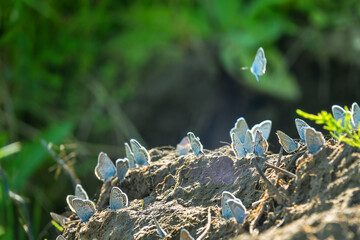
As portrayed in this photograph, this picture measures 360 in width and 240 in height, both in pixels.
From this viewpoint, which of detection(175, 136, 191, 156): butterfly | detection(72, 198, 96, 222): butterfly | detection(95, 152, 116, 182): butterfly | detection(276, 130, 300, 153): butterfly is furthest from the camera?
detection(175, 136, 191, 156): butterfly

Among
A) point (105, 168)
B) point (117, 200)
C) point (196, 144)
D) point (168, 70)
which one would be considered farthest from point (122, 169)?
point (168, 70)

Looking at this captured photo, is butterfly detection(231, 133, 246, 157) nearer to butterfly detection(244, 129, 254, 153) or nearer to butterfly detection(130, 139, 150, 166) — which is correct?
butterfly detection(244, 129, 254, 153)

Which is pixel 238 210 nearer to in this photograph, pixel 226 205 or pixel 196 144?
pixel 226 205

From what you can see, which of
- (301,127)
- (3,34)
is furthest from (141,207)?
(3,34)

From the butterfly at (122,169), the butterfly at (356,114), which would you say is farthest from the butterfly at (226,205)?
the butterfly at (122,169)

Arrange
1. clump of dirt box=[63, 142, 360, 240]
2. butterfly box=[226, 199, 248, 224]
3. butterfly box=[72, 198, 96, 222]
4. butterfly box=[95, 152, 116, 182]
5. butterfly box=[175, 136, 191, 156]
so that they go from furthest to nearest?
butterfly box=[175, 136, 191, 156] → butterfly box=[95, 152, 116, 182] → butterfly box=[72, 198, 96, 222] → butterfly box=[226, 199, 248, 224] → clump of dirt box=[63, 142, 360, 240]

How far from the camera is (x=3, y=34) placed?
15.1 feet

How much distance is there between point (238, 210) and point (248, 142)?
35 centimetres

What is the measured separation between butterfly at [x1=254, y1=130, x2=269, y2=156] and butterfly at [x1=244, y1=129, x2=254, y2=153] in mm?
16

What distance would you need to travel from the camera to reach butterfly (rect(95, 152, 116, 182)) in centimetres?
217

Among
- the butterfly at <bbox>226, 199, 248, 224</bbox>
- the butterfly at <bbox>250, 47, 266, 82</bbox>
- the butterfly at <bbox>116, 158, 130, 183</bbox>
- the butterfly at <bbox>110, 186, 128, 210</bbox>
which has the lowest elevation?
the butterfly at <bbox>226, 199, 248, 224</bbox>

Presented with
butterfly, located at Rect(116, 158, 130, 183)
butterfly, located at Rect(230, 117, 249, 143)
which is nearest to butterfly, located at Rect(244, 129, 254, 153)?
butterfly, located at Rect(230, 117, 249, 143)

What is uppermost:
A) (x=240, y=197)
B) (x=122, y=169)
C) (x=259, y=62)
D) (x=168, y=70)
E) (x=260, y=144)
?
(x=168, y=70)

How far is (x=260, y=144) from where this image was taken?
1841 mm
